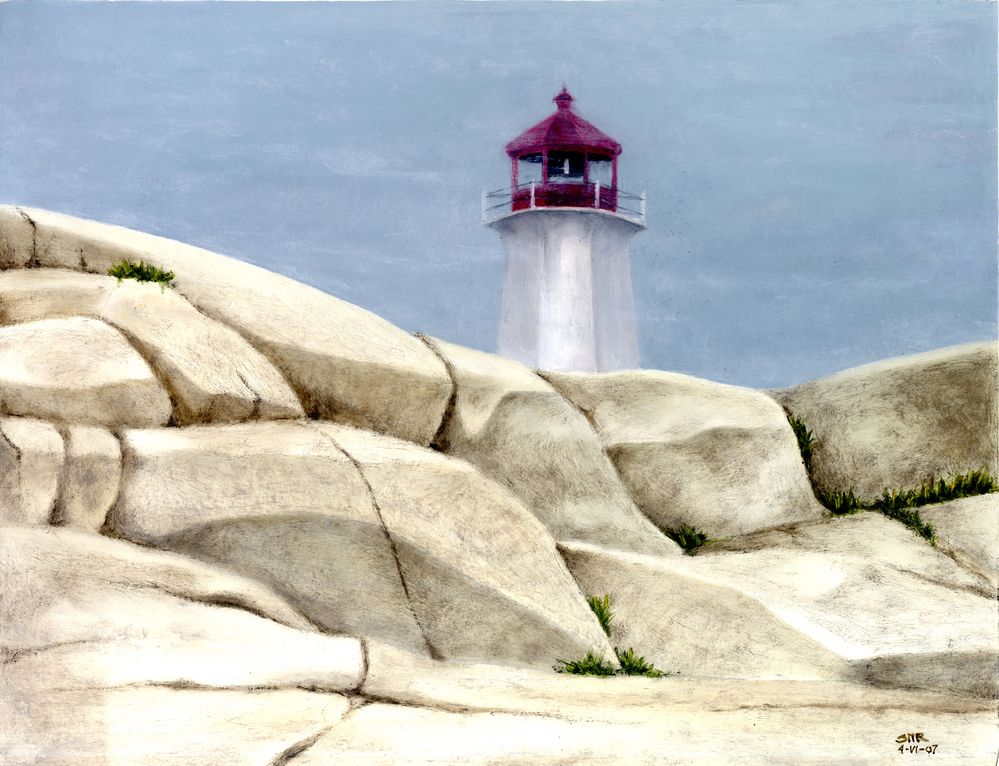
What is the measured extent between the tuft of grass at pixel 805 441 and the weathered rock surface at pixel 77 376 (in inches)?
191

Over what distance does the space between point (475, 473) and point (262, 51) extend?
10.3 feet

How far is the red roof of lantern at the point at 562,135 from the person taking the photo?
261 inches

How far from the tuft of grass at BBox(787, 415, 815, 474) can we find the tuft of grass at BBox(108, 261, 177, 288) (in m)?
4.90

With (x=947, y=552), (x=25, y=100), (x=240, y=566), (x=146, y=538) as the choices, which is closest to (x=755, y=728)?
(x=947, y=552)

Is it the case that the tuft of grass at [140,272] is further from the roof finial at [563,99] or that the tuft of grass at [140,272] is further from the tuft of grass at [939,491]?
the tuft of grass at [939,491]

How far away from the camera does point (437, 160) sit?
6621 mm

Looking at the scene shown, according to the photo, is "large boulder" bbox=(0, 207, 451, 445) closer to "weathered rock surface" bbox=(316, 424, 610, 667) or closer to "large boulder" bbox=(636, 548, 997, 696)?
"weathered rock surface" bbox=(316, 424, 610, 667)

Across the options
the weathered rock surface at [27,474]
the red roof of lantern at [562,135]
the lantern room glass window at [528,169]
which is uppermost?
the red roof of lantern at [562,135]

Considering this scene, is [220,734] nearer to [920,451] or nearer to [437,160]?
[437,160]

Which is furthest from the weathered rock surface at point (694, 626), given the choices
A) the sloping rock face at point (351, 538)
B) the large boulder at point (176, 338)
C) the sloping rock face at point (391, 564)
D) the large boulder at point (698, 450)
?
the large boulder at point (176, 338)

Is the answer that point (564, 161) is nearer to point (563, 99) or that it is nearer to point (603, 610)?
point (563, 99)

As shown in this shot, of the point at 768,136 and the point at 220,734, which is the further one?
the point at 768,136

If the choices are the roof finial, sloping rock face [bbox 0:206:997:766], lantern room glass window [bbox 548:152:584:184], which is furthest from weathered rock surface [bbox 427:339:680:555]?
the roof finial

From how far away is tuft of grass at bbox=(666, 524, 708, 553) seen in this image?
24.1 feet
